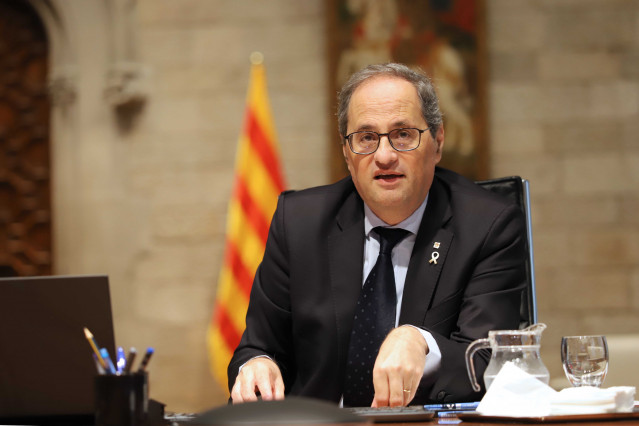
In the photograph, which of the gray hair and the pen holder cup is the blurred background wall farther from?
the pen holder cup

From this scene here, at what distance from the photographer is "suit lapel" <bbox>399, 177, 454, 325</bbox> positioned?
2.18m

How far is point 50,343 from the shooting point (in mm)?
1635

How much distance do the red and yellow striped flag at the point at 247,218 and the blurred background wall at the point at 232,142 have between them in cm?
43

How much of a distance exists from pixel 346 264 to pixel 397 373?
26.2 inches

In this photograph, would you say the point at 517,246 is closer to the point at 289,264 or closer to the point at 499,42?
the point at 289,264

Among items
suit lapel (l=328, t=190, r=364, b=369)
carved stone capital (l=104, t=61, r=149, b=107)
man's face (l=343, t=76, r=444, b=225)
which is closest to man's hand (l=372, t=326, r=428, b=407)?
suit lapel (l=328, t=190, r=364, b=369)

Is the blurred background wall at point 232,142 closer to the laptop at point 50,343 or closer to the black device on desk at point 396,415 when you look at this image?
the laptop at point 50,343

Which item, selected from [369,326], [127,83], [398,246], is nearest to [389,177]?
[398,246]

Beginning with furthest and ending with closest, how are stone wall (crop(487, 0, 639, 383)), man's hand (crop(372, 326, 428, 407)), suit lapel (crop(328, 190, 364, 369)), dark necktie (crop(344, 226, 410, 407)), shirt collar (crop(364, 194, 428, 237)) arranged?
stone wall (crop(487, 0, 639, 383))
shirt collar (crop(364, 194, 428, 237))
suit lapel (crop(328, 190, 364, 369))
dark necktie (crop(344, 226, 410, 407))
man's hand (crop(372, 326, 428, 407))

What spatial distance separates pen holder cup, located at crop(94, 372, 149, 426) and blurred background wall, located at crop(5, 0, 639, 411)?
12.4ft

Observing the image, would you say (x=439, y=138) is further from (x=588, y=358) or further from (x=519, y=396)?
(x=519, y=396)

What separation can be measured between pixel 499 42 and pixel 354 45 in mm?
912

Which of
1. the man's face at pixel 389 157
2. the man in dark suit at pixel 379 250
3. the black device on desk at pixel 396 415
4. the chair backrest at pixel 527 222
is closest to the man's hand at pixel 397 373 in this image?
the black device on desk at pixel 396 415

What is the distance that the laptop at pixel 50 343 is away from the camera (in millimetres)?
1621
